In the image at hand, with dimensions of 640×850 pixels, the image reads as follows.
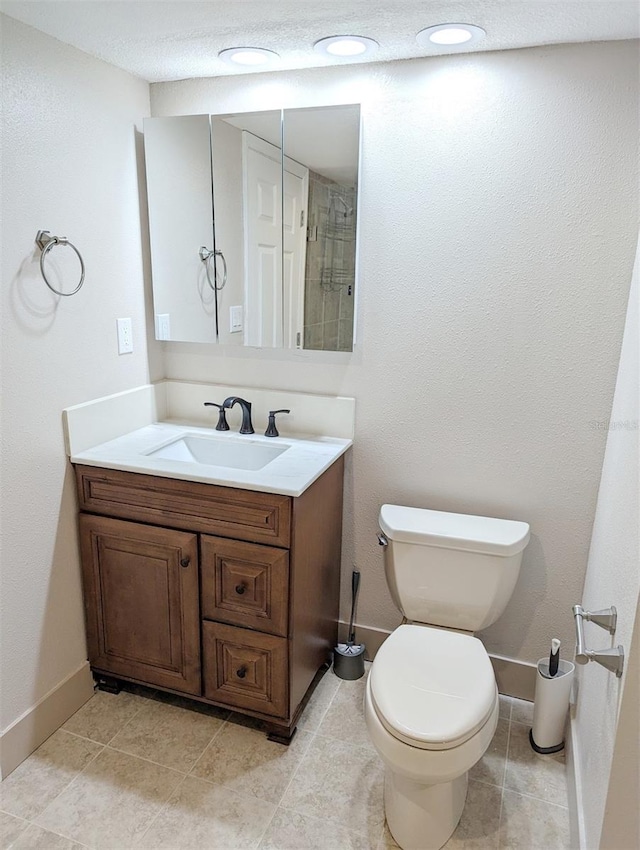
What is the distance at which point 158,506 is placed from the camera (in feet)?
6.25

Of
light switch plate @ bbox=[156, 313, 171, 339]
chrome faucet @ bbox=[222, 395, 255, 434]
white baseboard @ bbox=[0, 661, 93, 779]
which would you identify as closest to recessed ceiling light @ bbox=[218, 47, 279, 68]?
light switch plate @ bbox=[156, 313, 171, 339]

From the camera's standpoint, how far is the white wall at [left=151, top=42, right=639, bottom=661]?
5.82 feet

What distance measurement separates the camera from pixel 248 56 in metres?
1.85

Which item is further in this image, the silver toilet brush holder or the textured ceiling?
the silver toilet brush holder

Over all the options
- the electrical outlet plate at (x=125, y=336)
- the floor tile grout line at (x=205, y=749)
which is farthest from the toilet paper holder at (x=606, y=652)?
the electrical outlet plate at (x=125, y=336)

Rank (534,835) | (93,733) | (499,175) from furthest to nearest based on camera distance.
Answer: (93,733), (499,175), (534,835)

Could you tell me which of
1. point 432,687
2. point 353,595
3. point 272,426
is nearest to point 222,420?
point 272,426

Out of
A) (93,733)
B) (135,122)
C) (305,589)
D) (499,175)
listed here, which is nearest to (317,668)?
(305,589)

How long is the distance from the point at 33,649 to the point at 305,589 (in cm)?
88

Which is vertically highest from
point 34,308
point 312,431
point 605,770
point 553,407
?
point 34,308

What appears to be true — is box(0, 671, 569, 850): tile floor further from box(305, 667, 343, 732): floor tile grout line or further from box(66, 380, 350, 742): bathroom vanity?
box(66, 380, 350, 742): bathroom vanity

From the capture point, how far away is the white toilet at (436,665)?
58.7 inches

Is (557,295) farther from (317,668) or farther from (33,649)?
(33,649)

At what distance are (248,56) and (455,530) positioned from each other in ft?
5.38
